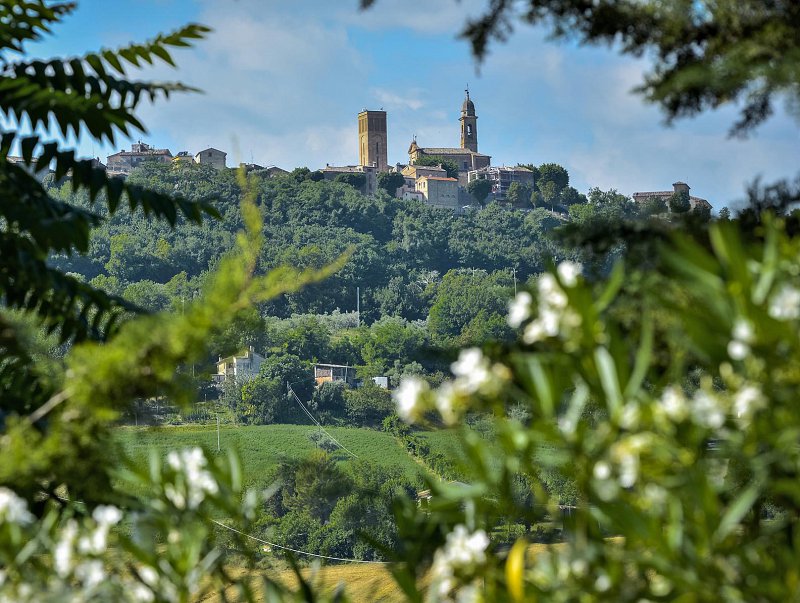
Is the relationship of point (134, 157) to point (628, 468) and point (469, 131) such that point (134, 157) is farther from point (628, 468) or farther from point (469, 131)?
point (628, 468)

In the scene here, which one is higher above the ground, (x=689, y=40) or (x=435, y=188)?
(x=435, y=188)

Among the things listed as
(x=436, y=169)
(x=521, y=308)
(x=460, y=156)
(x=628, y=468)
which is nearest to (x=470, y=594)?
(x=628, y=468)

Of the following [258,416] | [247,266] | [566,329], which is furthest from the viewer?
[258,416]

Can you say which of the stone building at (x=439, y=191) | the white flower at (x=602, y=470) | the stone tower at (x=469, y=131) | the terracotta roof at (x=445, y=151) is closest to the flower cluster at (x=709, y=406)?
the white flower at (x=602, y=470)

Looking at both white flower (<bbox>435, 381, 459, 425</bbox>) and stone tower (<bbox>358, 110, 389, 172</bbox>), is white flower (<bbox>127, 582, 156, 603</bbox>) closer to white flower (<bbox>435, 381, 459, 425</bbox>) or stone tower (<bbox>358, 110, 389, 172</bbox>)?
white flower (<bbox>435, 381, 459, 425</bbox>)

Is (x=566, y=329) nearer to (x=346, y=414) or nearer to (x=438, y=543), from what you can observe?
(x=438, y=543)

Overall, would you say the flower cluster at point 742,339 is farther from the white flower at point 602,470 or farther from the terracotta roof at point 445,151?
the terracotta roof at point 445,151

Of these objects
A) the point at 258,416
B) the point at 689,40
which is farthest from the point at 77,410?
the point at 258,416

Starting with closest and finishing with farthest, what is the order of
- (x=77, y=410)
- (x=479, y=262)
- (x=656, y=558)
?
1. (x=656, y=558)
2. (x=77, y=410)
3. (x=479, y=262)
